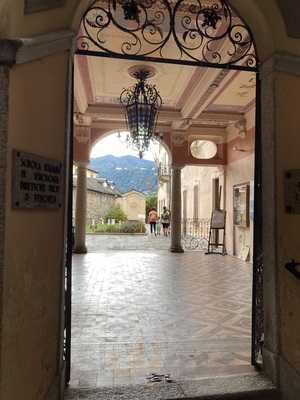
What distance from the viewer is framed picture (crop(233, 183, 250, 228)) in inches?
416

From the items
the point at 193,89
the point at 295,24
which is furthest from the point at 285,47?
the point at 193,89

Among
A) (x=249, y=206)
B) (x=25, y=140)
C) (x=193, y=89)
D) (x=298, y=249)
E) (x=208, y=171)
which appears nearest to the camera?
(x=25, y=140)

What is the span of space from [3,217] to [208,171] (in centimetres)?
1369

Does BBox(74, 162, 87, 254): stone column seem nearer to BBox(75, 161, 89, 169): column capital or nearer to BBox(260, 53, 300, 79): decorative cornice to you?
BBox(75, 161, 89, 169): column capital

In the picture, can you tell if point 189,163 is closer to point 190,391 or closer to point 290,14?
point 290,14

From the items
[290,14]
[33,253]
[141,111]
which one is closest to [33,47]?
[33,253]

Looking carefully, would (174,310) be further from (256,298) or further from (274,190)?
(274,190)

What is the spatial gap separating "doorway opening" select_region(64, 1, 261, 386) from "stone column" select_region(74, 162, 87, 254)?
1.80 metres

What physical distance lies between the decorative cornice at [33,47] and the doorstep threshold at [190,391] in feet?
7.46

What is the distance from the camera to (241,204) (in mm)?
10961

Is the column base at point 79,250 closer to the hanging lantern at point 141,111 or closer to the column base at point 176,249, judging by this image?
the column base at point 176,249

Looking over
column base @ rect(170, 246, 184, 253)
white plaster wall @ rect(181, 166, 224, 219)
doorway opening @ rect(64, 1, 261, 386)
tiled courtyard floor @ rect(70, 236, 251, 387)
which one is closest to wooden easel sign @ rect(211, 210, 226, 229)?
doorway opening @ rect(64, 1, 261, 386)

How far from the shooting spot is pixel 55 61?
2453mm

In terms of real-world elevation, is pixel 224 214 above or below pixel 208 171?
below
